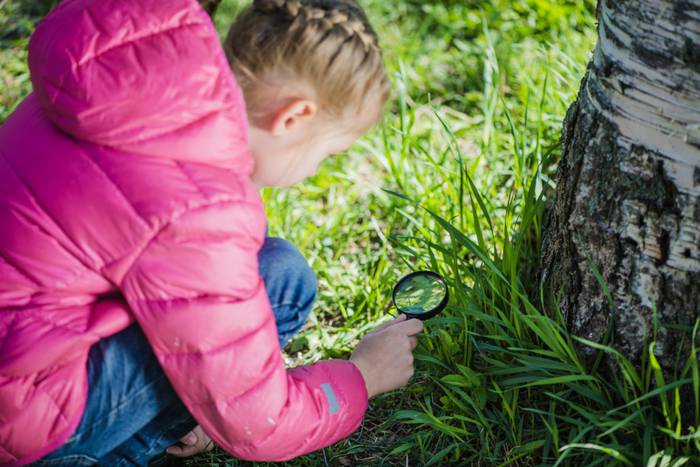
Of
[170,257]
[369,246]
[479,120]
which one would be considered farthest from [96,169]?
[479,120]

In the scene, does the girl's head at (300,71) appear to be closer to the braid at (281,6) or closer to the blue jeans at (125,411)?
the braid at (281,6)

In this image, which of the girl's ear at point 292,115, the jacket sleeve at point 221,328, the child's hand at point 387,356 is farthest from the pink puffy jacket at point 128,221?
the child's hand at point 387,356

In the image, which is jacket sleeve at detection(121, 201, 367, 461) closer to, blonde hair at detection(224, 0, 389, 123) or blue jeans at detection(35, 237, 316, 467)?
blue jeans at detection(35, 237, 316, 467)

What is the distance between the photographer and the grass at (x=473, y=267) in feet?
5.92

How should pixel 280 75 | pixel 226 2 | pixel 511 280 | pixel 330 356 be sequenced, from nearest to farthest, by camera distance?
1. pixel 280 75
2. pixel 511 280
3. pixel 330 356
4. pixel 226 2

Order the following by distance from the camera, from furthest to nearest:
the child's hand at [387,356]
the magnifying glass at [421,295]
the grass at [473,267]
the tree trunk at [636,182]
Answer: the magnifying glass at [421,295], the child's hand at [387,356], the grass at [473,267], the tree trunk at [636,182]

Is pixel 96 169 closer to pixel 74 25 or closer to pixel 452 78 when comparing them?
pixel 74 25

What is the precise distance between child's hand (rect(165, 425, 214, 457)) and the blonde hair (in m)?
0.79

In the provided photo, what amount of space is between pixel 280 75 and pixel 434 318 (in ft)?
2.45

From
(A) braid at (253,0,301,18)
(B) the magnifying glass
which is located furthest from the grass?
(A) braid at (253,0,301,18)

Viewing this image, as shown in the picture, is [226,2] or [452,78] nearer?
[452,78]

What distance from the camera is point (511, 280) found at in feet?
6.51

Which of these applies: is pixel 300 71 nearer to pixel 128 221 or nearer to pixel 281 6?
pixel 281 6

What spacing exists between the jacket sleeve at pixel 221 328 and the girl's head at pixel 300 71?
0.21 m
